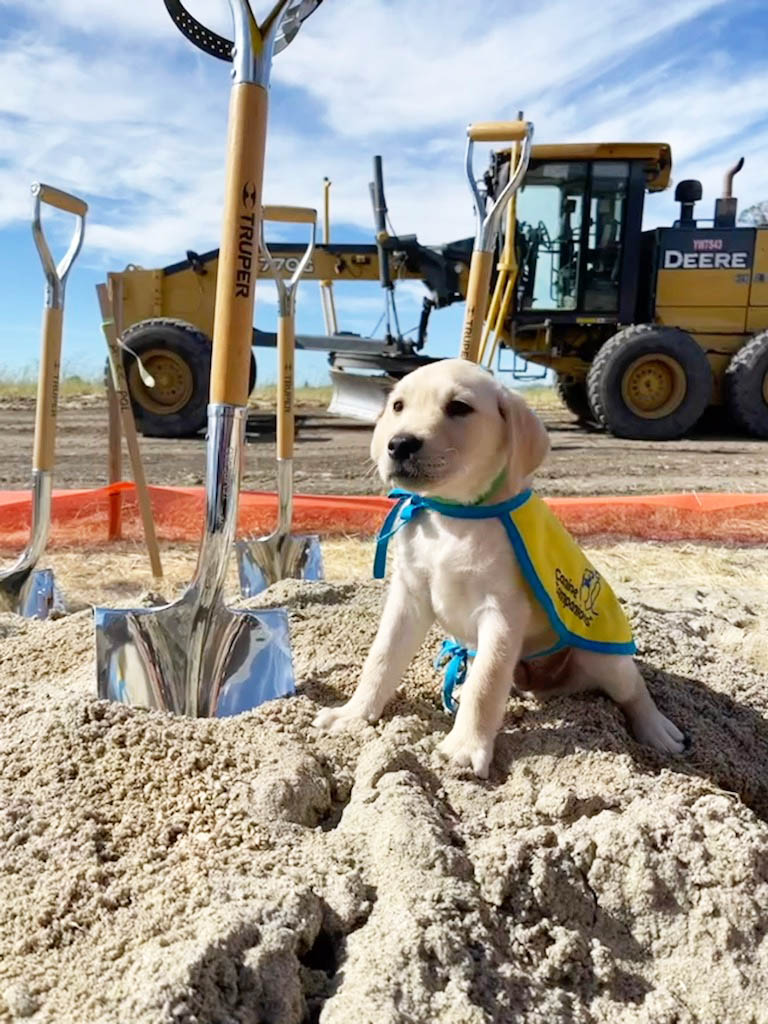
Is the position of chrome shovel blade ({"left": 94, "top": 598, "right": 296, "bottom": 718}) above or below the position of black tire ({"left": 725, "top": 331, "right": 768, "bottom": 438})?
below

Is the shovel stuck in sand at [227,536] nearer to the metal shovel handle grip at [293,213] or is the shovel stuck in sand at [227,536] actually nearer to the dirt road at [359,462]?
the metal shovel handle grip at [293,213]

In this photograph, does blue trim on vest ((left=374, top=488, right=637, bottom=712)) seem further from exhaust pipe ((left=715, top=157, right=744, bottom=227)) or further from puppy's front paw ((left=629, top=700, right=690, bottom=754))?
exhaust pipe ((left=715, top=157, right=744, bottom=227))

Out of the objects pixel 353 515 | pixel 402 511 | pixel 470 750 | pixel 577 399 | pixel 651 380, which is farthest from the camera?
pixel 577 399

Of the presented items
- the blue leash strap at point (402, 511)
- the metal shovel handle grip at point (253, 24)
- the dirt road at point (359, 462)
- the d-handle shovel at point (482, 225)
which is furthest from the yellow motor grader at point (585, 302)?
the blue leash strap at point (402, 511)

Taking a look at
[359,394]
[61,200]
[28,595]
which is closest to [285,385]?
[61,200]

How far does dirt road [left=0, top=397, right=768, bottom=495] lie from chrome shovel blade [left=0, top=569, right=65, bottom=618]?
7.34 ft

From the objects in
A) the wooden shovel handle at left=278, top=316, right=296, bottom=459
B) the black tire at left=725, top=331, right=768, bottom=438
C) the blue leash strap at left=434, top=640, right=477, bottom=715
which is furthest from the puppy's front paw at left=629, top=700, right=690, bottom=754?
the black tire at left=725, top=331, right=768, bottom=438

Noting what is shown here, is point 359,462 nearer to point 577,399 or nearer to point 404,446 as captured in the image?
point 577,399

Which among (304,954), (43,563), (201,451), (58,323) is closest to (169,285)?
(201,451)

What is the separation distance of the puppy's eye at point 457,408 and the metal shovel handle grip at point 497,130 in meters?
1.69

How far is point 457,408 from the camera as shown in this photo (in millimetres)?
1716

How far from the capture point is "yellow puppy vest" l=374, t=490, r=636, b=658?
174 centimetres

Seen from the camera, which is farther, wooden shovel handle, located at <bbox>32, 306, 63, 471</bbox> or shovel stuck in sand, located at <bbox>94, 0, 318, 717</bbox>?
wooden shovel handle, located at <bbox>32, 306, 63, 471</bbox>

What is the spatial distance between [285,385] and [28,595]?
1.21 m
